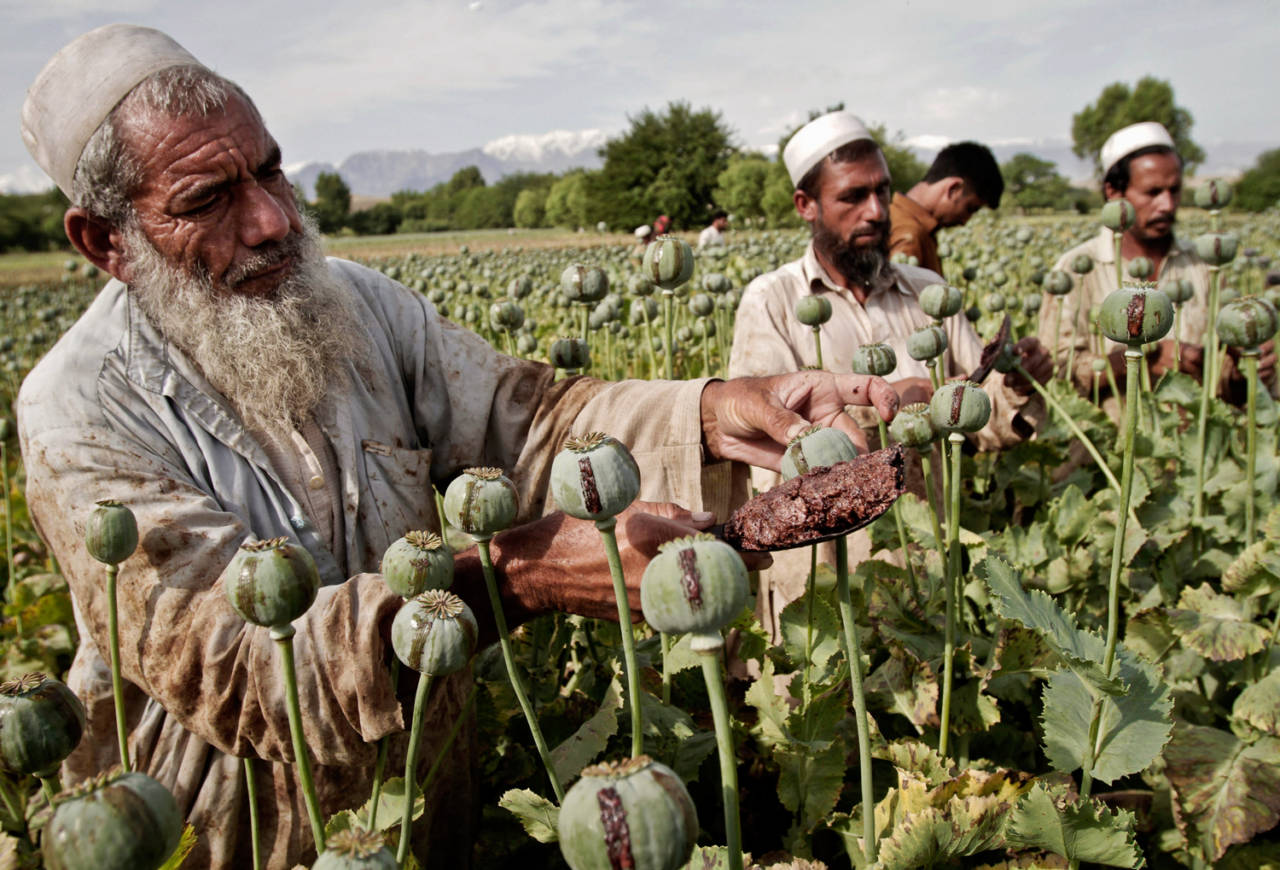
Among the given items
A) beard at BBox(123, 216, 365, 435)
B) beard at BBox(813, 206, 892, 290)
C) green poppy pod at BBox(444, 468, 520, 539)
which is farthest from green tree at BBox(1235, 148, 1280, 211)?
green poppy pod at BBox(444, 468, 520, 539)

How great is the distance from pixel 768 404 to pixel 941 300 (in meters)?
0.72

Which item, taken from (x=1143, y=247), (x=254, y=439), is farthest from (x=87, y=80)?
(x=1143, y=247)

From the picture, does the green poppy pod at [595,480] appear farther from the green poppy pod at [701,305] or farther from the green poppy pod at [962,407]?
the green poppy pod at [701,305]

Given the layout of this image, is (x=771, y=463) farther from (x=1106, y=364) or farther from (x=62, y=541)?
(x=1106, y=364)

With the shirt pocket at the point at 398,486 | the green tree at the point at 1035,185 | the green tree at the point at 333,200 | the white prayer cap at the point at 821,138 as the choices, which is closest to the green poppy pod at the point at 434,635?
the shirt pocket at the point at 398,486

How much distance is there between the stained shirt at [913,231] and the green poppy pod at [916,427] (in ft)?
11.1

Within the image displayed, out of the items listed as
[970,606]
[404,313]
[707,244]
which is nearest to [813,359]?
[970,606]

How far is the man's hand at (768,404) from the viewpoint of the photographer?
210 cm

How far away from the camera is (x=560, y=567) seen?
165 centimetres

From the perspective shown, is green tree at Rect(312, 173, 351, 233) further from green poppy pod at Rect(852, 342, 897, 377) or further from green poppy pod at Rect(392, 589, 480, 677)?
green poppy pod at Rect(392, 589, 480, 677)

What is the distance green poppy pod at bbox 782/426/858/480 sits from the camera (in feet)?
4.29

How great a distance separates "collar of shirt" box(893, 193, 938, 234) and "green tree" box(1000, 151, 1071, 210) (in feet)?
150

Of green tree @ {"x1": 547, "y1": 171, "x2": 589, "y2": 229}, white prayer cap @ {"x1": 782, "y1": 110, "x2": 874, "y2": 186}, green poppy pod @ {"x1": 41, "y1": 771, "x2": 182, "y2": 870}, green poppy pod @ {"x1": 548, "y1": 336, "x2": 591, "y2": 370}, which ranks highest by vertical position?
green tree @ {"x1": 547, "y1": 171, "x2": 589, "y2": 229}

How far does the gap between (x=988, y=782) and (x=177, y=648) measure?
140 cm
